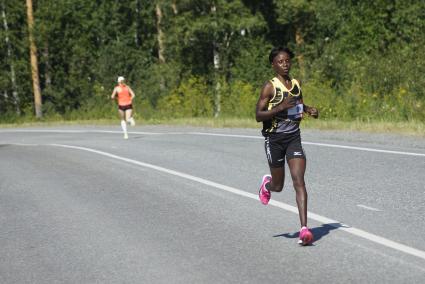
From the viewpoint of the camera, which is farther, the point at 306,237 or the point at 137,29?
the point at 137,29

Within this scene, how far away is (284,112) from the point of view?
6809 mm

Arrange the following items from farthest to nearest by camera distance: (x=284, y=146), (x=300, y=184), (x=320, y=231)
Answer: (x=320, y=231), (x=284, y=146), (x=300, y=184)

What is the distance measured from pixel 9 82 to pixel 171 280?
44.2 m

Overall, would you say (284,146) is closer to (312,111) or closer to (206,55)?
(312,111)

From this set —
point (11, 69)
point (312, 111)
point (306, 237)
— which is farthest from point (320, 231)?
point (11, 69)

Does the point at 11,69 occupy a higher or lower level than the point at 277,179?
higher

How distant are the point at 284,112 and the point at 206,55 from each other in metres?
36.1

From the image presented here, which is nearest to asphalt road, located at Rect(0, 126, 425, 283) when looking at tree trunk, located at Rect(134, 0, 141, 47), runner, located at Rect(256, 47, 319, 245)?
runner, located at Rect(256, 47, 319, 245)

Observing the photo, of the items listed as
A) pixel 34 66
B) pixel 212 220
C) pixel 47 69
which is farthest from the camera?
pixel 47 69

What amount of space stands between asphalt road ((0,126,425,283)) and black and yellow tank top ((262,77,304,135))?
38.3 inches

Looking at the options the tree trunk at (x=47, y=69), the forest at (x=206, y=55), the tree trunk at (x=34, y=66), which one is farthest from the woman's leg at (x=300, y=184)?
the tree trunk at (x=47, y=69)

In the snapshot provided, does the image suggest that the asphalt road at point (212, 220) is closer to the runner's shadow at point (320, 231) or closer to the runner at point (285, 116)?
the runner's shadow at point (320, 231)

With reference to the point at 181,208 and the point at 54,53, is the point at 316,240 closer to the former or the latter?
the point at 181,208

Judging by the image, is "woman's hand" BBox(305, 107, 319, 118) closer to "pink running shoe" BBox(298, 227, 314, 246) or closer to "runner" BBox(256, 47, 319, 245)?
"runner" BBox(256, 47, 319, 245)
